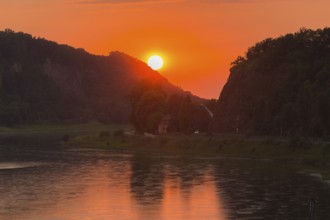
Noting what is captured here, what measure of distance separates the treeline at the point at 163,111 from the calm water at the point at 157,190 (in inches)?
1860

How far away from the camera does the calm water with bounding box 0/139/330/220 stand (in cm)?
6084

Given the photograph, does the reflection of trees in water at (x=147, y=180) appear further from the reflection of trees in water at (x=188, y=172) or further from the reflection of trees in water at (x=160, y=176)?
the reflection of trees in water at (x=188, y=172)

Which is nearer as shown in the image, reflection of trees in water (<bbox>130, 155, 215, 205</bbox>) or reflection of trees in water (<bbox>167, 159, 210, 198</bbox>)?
reflection of trees in water (<bbox>130, 155, 215, 205</bbox>)

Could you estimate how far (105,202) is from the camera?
67750 millimetres

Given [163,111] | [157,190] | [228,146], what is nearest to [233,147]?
[228,146]

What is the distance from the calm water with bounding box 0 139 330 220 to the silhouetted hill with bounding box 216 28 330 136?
67.5ft

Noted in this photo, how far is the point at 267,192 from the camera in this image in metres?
73.8

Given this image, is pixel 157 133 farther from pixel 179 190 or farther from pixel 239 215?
pixel 239 215

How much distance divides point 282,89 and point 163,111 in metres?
42.9

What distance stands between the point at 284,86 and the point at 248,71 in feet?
73.1

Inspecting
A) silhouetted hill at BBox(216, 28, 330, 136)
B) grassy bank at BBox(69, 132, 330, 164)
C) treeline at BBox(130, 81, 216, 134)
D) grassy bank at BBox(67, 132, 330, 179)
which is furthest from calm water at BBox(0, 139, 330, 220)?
treeline at BBox(130, 81, 216, 134)

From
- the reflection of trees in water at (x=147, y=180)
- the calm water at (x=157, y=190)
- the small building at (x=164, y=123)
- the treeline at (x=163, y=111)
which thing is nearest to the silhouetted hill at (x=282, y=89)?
the treeline at (x=163, y=111)

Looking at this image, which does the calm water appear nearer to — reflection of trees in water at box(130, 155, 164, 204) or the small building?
reflection of trees in water at box(130, 155, 164, 204)

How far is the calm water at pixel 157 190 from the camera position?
60.8 m
